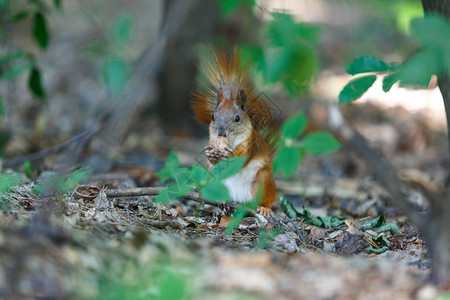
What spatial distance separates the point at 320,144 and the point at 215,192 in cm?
55

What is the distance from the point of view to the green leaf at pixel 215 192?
96.7 inches

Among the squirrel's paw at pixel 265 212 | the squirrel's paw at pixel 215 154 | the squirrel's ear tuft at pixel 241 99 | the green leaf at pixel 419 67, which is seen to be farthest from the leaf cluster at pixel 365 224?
the green leaf at pixel 419 67

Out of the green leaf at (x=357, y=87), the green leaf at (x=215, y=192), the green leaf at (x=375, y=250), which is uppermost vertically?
the green leaf at (x=357, y=87)

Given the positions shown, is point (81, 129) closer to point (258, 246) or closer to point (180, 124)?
point (180, 124)

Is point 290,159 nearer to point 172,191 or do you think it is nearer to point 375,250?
point 172,191

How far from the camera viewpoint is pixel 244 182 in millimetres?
3404

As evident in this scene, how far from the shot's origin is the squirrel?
134 inches

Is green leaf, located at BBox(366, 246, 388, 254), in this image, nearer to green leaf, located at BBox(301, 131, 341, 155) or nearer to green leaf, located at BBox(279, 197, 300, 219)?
green leaf, located at BBox(279, 197, 300, 219)

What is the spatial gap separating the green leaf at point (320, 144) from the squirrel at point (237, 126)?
96 cm

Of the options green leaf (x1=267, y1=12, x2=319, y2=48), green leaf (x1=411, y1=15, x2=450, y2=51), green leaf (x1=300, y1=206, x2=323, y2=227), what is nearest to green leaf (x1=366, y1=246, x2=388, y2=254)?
green leaf (x1=300, y1=206, x2=323, y2=227)

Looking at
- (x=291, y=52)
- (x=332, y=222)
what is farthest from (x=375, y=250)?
(x=291, y=52)

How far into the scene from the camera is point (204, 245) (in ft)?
8.46

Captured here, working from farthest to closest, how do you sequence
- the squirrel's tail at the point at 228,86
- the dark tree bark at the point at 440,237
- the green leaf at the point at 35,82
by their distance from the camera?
the green leaf at the point at 35,82 → the squirrel's tail at the point at 228,86 → the dark tree bark at the point at 440,237

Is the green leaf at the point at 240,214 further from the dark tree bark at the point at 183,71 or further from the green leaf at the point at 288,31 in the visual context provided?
the dark tree bark at the point at 183,71
